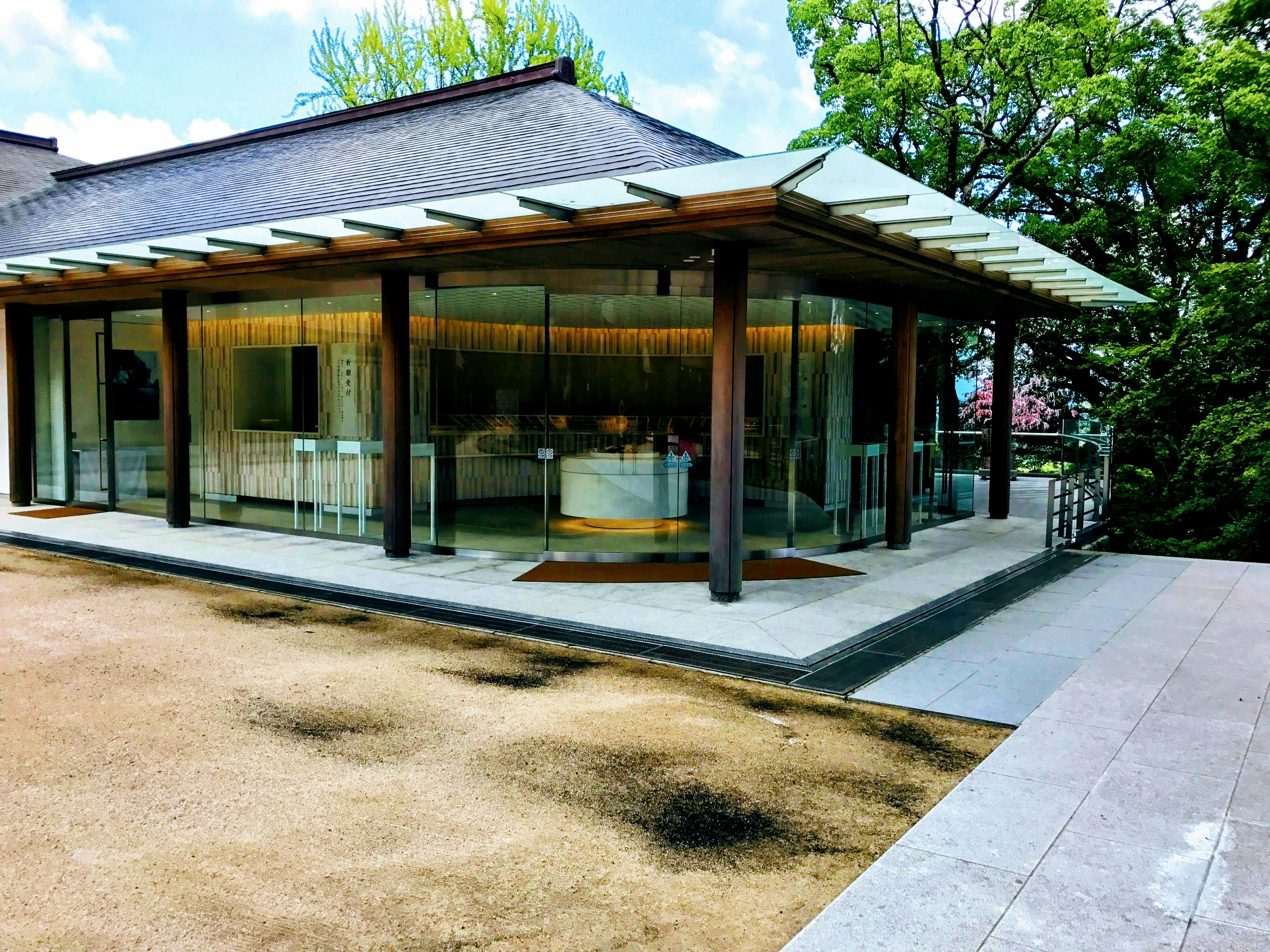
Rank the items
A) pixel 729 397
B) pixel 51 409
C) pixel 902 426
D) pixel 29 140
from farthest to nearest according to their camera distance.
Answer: pixel 29 140 < pixel 51 409 < pixel 902 426 < pixel 729 397

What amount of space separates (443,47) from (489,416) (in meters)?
36.0

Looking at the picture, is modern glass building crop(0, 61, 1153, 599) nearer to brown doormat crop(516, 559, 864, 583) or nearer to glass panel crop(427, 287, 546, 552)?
glass panel crop(427, 287, 546, 552)

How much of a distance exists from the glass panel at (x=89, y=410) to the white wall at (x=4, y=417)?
4.14 ft

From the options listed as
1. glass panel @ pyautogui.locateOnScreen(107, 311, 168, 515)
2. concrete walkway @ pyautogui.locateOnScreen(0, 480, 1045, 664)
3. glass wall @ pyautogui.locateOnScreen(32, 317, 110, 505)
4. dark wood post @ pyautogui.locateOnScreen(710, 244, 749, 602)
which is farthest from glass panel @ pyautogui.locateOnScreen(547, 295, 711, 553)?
glass wall @ pyautogui.locateOnScreen(32, 317, 110, 505)

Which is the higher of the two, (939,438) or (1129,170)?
(1129,170)

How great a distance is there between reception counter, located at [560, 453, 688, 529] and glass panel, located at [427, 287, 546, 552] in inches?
13.3

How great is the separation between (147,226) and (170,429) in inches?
100

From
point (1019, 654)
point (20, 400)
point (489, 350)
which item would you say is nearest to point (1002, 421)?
point (489, 350)

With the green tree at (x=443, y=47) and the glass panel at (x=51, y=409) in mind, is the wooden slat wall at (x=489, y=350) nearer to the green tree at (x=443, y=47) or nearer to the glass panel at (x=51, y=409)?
the glass panel at (x=51, y=409)

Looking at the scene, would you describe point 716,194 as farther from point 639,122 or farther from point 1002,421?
point 1002,421

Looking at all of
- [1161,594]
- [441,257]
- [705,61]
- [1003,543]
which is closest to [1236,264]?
[1003,543]

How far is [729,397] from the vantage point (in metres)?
7.57

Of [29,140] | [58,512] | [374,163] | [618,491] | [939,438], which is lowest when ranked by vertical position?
[58,512]

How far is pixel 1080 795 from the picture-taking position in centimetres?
402
